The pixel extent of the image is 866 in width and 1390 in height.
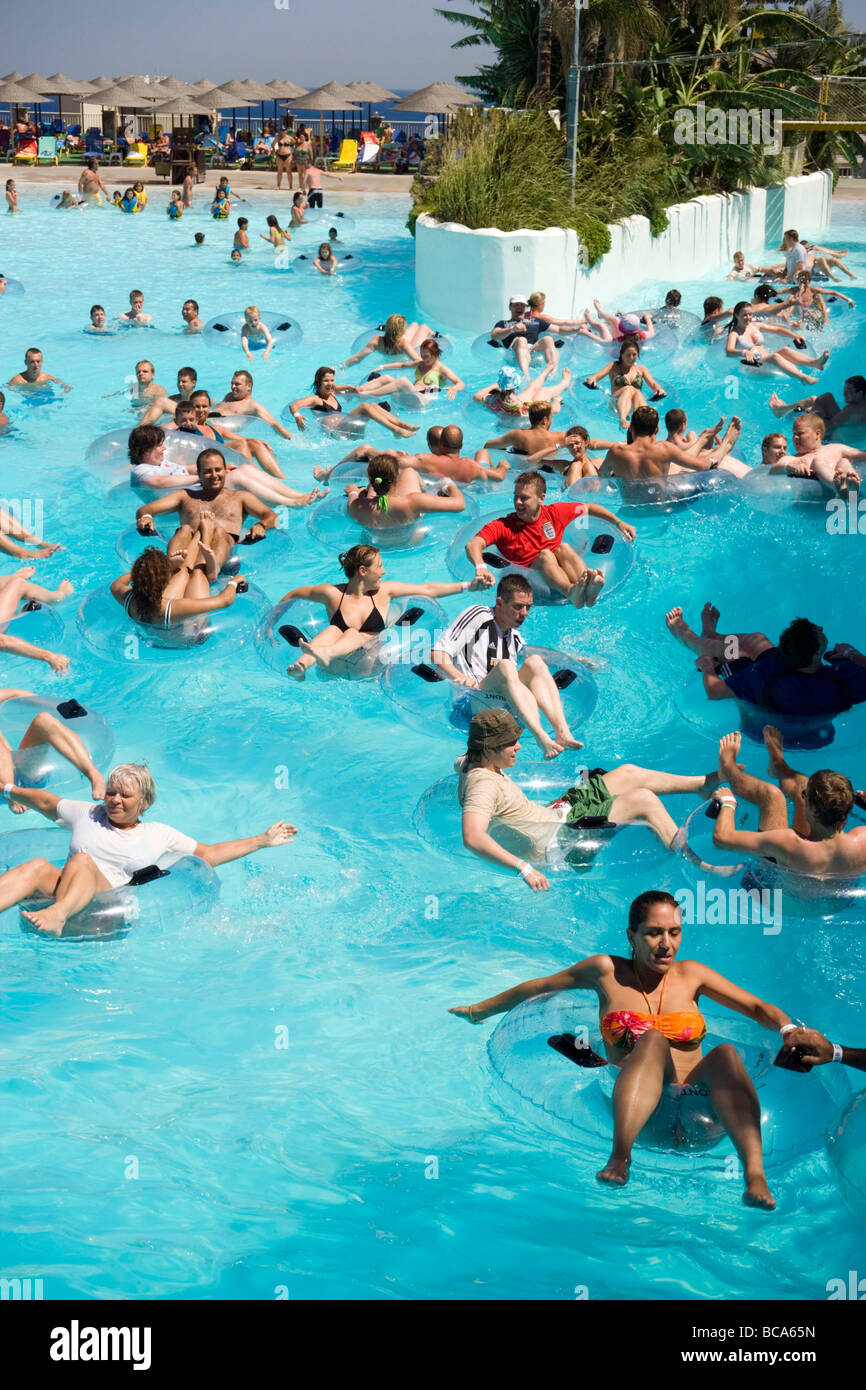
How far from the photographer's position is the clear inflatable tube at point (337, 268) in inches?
836

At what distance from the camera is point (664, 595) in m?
10.3

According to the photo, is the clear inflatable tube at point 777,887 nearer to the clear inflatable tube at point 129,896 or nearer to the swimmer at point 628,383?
the clear inflatable tube at point 129,896

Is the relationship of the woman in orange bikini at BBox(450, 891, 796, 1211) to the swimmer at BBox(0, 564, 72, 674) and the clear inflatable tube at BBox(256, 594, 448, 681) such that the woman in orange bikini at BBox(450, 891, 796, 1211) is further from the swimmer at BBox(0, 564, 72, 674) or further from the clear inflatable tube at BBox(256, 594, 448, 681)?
the swimmer at BBox(0, 564, 72, 674)

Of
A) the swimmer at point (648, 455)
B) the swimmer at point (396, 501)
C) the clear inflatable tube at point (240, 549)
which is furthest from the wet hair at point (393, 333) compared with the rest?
the clear inflatable tube at point (240, 549)

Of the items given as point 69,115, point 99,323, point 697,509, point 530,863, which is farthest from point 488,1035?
point 69,115

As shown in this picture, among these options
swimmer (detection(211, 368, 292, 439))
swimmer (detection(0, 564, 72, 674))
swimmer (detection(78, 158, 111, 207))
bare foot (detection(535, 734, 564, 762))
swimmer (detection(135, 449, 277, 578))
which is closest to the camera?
bare foot (detection(535, 734, 564, 762))

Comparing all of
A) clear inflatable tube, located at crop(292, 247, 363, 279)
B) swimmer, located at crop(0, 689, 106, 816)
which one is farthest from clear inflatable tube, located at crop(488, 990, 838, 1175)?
clear inflatable tube, located at crop(292, 247, 363, 279)

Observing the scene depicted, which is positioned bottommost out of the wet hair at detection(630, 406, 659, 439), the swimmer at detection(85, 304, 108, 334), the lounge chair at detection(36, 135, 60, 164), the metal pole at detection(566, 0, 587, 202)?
the wet hair at detection(630, 406, 659, 439)

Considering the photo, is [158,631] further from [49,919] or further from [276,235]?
[276,235]

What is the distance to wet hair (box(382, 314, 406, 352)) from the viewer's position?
48.8 feet

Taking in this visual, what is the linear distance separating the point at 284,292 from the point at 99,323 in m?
3.91

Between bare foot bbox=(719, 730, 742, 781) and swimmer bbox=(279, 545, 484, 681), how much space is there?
8.27ft

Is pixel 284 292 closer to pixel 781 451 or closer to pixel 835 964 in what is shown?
pixel 781 451

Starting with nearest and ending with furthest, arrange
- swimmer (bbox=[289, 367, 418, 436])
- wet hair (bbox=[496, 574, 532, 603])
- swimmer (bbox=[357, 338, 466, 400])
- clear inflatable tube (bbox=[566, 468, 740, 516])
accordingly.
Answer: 1. wet hair (bbox=[496, 574, 532, 603])
2. clear inflatable tube (bbox=[566, 468, 740, 516])
3. swimmer (bbox=[289, 367, 418, 436])
4. swimmer (bbox=[357, 338, 466, 400])
